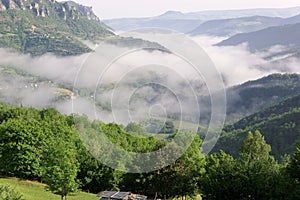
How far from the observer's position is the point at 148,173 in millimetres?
53344

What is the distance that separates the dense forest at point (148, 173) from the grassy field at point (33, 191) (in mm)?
1870

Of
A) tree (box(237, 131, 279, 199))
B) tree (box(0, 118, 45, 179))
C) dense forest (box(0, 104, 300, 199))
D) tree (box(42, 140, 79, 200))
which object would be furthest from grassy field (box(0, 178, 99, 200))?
tree (box(237, 131, 279, 199))

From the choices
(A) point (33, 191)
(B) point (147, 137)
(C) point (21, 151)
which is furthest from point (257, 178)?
Answer: (C) point (21, 151)

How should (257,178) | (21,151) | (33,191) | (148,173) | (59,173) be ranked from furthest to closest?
(21,151) < (148,173) < (33,191) < (257,178) < (59,173)

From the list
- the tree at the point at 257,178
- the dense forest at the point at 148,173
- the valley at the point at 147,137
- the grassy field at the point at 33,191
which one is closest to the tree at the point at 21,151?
the dense forest at the point at 148,173

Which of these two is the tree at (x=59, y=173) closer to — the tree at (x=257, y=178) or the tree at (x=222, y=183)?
the tree at (x=222, y=183)

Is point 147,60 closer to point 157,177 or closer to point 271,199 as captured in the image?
point 271,199

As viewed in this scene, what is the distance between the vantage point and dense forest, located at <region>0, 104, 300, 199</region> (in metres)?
41.8

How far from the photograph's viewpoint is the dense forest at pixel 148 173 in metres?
41.8

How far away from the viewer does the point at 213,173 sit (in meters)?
46.3

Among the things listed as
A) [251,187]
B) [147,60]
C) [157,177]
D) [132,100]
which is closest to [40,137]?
[157,177]

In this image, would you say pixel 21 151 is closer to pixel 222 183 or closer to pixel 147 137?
pixel 147 137

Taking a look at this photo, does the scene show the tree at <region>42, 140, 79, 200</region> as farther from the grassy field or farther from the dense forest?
the grassy field

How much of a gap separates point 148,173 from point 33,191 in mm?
15743
